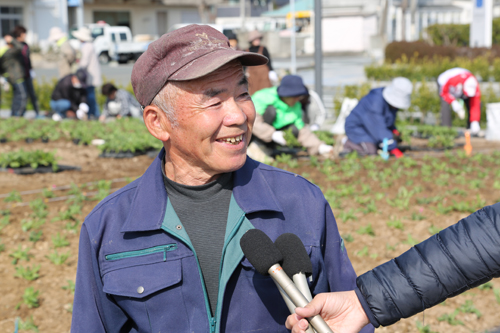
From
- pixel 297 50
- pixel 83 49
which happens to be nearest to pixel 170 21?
pixel 297 50

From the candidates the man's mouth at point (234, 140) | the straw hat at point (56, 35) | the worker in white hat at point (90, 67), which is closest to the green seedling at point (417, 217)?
the man's mouth at point (234, 140)

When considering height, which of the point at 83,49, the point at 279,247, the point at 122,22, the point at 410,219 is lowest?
the point at 410,219

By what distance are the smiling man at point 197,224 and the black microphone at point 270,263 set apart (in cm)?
17

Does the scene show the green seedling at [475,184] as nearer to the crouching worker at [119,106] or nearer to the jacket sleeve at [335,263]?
the jacket sleeve at [335,263]

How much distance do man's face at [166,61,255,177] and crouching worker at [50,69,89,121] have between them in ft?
37.6

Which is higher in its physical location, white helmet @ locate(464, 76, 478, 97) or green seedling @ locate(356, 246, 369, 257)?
white helmet @ locate(464, 76, 478, 97)

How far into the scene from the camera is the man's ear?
6.81 feet

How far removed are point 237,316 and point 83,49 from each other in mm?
12599

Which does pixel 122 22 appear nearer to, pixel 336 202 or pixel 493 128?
pixel 493 128

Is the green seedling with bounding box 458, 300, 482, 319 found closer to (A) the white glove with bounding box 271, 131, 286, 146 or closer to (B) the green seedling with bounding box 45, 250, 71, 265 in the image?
(B) the green seedling with bounding box 45, 250, 71, 265

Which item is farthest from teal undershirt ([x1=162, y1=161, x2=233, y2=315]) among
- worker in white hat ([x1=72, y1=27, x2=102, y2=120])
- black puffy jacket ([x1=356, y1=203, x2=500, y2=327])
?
worker in white hat ([x1=72, y1=27, x2=102, y2=120])

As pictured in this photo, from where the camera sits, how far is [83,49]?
13430 mm

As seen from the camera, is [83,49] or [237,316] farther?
[83,49]

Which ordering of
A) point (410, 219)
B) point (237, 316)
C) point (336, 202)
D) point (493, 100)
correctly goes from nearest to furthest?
point (237, 316), point (410, 219), point (336, 202), point (493, 100)
